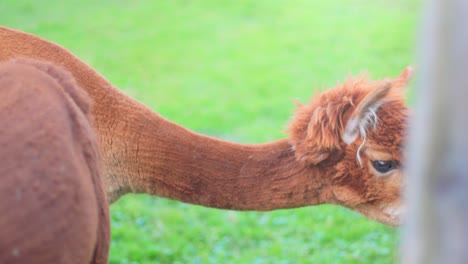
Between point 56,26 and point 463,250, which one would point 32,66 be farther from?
point 56,26

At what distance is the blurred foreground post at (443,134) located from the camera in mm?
1500

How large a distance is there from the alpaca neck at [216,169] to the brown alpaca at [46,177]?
0.83 metres

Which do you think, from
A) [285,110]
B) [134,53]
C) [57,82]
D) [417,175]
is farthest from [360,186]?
[134,53]

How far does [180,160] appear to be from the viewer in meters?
3.83

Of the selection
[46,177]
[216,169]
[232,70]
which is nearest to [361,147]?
[216,169]

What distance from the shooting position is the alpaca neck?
12.6ft

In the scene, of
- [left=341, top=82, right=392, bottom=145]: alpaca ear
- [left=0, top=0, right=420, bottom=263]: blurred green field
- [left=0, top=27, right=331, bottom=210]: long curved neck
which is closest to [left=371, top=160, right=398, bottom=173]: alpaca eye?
[left=341, top=82, right=392, bottom=145]: alpaca ear

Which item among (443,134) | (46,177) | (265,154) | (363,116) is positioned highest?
(363,116)

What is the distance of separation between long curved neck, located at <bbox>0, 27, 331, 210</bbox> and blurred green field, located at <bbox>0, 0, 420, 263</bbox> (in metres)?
2.16

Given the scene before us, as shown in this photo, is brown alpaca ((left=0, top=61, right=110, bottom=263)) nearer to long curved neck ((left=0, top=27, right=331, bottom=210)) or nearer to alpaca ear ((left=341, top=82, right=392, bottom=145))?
long curved neck ((left=0, top=27, right=331, bottom=210))

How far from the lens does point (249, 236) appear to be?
20.7ft

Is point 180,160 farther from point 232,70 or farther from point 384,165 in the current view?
point 232,70

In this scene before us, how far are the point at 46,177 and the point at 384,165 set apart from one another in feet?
6.12

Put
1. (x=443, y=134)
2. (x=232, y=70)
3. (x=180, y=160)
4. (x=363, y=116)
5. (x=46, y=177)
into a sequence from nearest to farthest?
(x=443, y=134)
(x=46, y=177)
(x=363, y=116)
(x=180, y=160)
(x=232, y=70)
